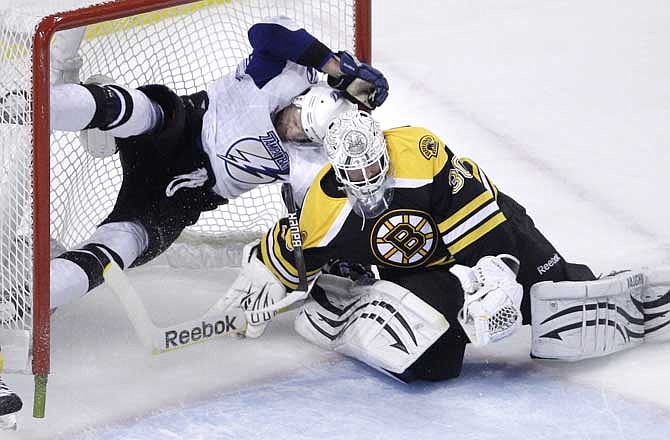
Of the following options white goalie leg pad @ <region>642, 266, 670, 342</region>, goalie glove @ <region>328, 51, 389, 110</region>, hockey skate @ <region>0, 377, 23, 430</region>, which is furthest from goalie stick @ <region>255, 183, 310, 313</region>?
white goalie leg pad @ <region>642, 266, 670, 342</region>

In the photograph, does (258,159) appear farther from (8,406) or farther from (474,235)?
(8,406)

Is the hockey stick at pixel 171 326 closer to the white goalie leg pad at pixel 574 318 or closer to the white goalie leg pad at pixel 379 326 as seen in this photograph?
the white goalie leg pad at pixel 379 326

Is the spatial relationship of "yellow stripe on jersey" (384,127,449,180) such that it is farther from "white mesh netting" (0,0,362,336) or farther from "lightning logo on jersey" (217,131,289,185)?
"white mesh netting" (0,0,362,336)

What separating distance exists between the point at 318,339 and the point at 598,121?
1573 millimetres

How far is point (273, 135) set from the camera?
263 cm

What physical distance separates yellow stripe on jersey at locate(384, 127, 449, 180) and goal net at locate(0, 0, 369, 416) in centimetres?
48

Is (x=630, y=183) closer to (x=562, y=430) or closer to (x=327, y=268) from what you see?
(x=327, y=268)

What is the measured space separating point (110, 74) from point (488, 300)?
96 cm

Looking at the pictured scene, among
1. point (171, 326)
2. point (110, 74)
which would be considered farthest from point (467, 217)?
point (110, 74)

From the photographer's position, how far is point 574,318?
2479 millimetres

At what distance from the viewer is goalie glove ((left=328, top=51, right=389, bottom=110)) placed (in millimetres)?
2529

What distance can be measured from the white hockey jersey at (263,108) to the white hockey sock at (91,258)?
0.80 ft

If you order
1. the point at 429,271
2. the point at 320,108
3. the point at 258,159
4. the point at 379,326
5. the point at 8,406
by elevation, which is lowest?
the point at 8,406

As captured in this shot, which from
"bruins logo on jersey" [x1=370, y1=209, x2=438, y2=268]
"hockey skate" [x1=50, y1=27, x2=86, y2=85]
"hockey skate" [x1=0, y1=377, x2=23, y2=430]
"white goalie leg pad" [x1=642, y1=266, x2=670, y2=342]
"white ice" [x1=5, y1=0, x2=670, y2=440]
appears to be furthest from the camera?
"white goalie leg pad" [x1=642, y1=266, x2=670, y2=342]
